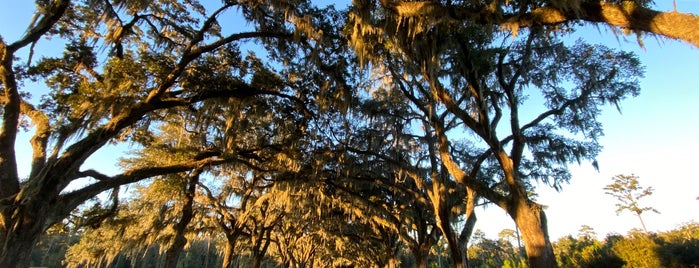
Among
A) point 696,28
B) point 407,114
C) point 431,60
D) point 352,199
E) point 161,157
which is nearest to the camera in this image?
point 696,28

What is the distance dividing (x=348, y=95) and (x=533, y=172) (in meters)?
7.67

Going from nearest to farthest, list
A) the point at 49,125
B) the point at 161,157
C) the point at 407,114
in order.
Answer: the point at 49,125 → the point at 161,157 → the point at 407,114

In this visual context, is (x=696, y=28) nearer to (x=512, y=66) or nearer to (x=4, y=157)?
(x=512, y=66)

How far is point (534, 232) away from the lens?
6.20m

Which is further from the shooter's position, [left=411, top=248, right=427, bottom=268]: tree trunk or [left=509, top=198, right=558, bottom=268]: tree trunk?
[left=411, top=248, right=427, bottom=268]: tree trunk

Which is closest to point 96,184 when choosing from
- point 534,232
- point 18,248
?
point 18,248

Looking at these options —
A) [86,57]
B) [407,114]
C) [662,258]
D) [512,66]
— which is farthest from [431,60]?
[662,258]

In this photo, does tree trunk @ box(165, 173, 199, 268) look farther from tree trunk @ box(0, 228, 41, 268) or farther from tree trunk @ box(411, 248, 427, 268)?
tree trunk @ box(411, 248, 427, 268)

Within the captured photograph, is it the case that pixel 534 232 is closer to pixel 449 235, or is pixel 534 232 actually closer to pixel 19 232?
pixel 449 235

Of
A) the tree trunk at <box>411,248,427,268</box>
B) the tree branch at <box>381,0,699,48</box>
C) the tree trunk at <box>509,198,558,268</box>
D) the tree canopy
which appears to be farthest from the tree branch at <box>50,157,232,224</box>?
the tree trunk at <box>411,248,427,268</box>

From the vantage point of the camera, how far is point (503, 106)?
9.29 metres

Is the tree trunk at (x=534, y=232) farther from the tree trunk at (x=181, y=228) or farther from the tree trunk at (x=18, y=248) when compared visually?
the tree trunk at (x=181, y=228)

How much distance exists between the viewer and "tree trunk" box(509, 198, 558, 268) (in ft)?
19.6

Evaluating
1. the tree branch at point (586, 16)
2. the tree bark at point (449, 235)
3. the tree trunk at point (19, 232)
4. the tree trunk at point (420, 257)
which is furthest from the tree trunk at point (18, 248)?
the tree trunk at point (420, 257)
